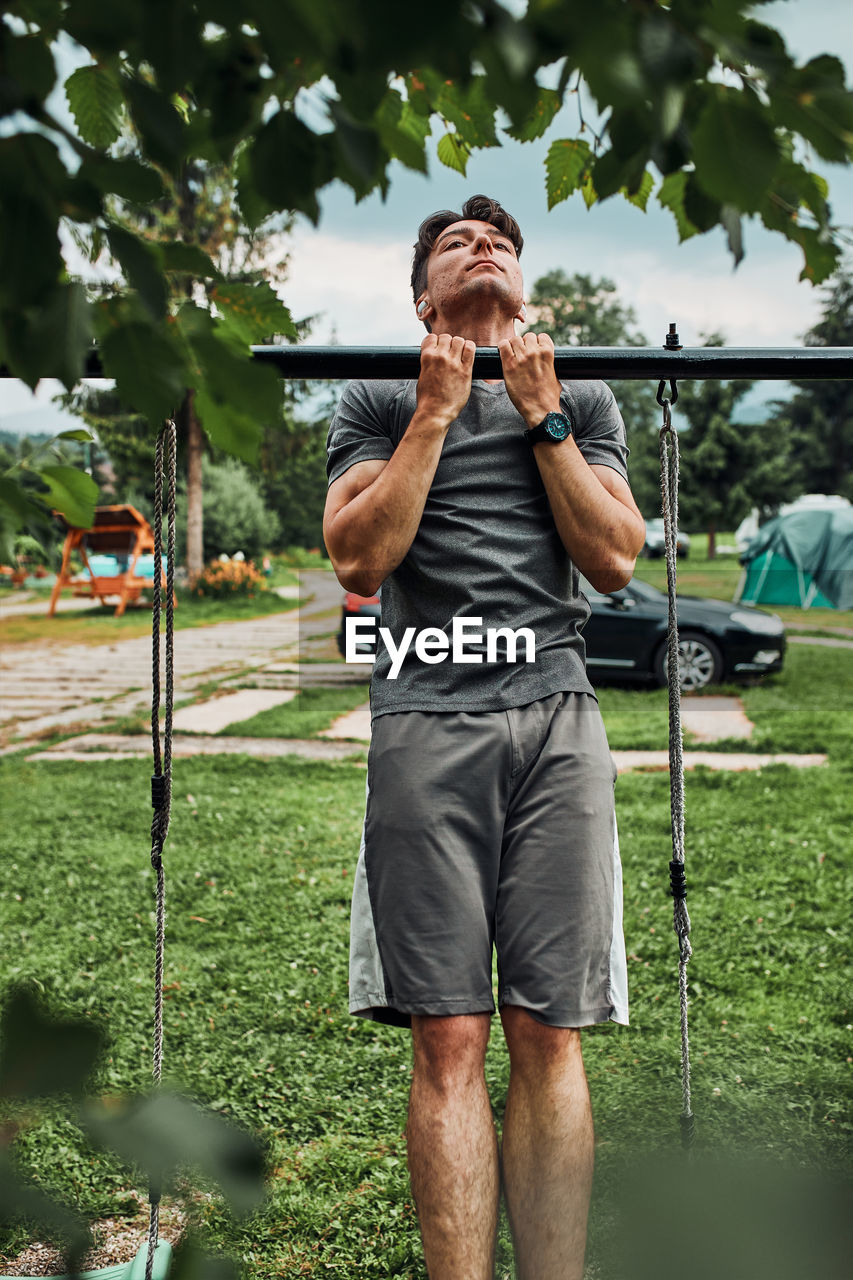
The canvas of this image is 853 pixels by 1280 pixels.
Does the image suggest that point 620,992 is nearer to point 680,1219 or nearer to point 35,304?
point 680,1219

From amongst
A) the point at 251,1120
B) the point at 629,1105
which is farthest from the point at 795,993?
the point at 251,1120

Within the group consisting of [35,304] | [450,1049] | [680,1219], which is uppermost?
[35,304]

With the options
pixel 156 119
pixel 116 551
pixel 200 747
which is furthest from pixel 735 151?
pixel 116 551

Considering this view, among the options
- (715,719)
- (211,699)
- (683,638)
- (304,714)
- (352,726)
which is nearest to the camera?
(352,726)

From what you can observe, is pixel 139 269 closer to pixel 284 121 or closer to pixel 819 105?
pixel 284 121

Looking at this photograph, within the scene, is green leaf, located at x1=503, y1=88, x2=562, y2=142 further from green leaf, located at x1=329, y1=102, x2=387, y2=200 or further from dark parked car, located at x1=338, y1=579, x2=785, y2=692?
dark parked car, located at x1=338, y1=579, x2=785, y2=692

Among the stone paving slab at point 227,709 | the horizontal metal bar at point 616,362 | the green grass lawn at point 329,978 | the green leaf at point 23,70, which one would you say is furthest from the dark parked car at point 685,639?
the green leaf at point 23,70

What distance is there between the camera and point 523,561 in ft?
5.93

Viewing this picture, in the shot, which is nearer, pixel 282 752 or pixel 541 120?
pixel 541 120

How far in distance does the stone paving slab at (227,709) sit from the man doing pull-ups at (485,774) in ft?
19.7

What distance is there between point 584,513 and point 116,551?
18.1m

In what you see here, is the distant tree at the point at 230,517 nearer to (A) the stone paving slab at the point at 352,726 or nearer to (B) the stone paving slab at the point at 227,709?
(B) the stone paving slab at the point at 227,709

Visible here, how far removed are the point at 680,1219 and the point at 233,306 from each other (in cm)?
75

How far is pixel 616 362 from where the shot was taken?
190cm
